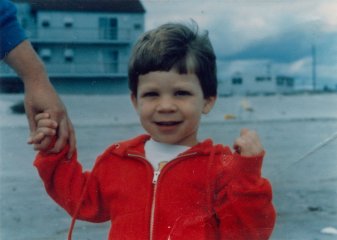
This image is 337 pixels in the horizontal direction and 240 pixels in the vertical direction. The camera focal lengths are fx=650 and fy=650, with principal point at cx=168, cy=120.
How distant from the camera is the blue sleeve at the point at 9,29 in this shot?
4.48 feet

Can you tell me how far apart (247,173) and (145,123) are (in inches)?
9.9

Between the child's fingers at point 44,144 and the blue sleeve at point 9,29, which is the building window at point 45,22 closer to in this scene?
the blue sleeve at point 9,29

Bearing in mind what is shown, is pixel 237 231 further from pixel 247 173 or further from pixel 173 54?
pixel 173 54

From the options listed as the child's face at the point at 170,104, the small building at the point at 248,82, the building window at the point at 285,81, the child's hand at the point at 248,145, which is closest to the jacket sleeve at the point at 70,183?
the child's face at the point at 170,104

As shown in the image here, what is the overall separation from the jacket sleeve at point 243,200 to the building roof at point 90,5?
1.63 feet

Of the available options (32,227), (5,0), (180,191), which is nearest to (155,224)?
(180,191)

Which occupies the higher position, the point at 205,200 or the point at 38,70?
the point at 38,70

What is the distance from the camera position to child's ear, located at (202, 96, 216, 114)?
1.35 metres

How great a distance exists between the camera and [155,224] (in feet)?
4.14

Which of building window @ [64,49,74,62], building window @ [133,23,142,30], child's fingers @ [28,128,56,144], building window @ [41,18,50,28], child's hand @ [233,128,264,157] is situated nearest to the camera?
child's hand @ [233,128,264,157]

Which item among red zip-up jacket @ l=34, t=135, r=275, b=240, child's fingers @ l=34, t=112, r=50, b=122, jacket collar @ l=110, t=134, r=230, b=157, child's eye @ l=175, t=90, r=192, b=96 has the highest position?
child's eye @ l=175, t=90, r=192, b=96

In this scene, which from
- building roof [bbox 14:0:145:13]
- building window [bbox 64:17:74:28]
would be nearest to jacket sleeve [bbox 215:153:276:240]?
building roof [bbox 14:0:145:13]

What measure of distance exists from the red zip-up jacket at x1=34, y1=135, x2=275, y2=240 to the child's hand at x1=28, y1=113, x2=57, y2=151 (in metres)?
0.03

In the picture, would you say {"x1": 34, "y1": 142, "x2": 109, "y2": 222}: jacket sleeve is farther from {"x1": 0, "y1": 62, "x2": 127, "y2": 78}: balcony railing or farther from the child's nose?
{"x1": 0, "y1": 62, "x2": 127, "y2": 78}: balcony railing
